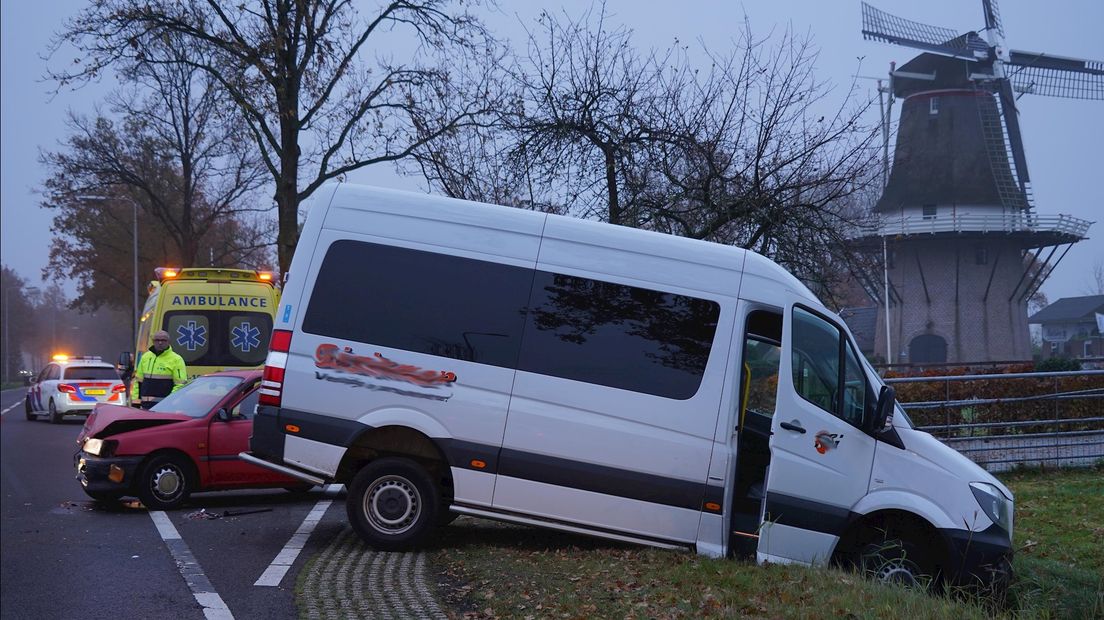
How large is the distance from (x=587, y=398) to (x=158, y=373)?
8308 mm

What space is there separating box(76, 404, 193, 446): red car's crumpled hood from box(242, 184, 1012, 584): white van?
3298 mm

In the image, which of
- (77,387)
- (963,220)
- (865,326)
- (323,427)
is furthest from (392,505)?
(865,326)

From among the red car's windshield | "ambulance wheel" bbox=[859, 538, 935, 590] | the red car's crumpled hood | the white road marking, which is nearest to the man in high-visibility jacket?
the red car's windshield

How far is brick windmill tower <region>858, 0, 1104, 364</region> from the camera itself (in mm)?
48031

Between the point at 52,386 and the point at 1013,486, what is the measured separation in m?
25.2

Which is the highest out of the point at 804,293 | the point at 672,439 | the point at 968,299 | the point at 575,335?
the point at 968,299

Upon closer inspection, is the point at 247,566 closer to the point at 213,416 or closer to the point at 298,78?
the point at 213,416

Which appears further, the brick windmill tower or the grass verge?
the brick windmill tower

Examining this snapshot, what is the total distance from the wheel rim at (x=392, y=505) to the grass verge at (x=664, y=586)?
1.26ft

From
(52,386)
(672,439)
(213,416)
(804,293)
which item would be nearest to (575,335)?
(672,439)

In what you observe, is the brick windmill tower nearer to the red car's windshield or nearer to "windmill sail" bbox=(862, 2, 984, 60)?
"windmill sail" bbox=(862, 2, 984, 60)

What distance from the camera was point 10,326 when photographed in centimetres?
10106

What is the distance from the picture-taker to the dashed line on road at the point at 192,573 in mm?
6887

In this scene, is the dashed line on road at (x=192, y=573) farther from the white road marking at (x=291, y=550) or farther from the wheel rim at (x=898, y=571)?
the wheel rim at (x=898, y=571)
